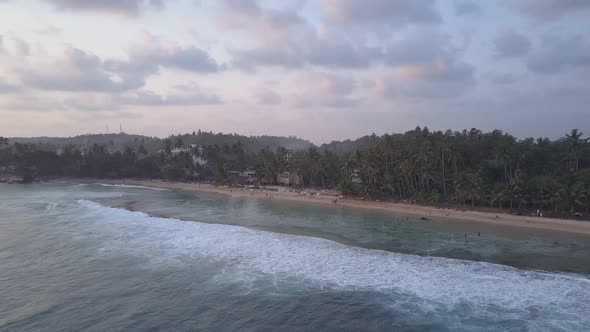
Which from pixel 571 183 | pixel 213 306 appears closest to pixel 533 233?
pixel 571 183

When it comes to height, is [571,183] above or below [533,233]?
above

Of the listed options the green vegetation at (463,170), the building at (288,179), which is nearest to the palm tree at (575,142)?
the green vegetation at (463,170)

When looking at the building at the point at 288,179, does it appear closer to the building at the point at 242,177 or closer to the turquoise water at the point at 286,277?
the building at the point at 242,177

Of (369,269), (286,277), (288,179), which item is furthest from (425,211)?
(288,179)

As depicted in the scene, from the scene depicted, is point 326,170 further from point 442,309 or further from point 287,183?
point 442,309

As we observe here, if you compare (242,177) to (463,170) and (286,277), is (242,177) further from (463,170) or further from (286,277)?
(286,277)
